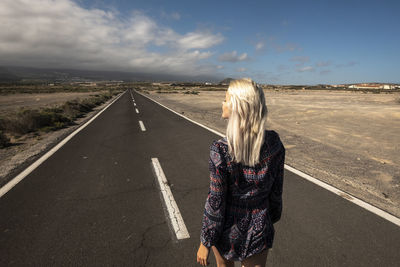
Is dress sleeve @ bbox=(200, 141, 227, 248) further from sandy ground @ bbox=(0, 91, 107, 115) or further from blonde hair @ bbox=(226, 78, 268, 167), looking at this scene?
sandy ground @ bbox=(0, 91, 107, 115)

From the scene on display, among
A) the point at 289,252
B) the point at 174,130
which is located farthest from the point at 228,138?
the point at 174,130

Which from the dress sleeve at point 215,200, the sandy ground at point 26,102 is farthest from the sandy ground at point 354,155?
the sandy ground at point 26,102

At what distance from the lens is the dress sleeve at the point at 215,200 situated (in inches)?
54.1

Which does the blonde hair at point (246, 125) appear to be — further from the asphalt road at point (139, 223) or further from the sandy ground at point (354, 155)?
the sandy ground at point (354, 155)

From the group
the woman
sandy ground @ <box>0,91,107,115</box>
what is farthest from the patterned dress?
sandy ground @ <box>0,91,107,115</box>

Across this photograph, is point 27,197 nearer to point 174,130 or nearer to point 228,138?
point 228,138

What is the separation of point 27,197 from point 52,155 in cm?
281

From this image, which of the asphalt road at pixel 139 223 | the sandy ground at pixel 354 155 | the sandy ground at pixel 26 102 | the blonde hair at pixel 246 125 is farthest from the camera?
the sandy ground at pixel 26 102

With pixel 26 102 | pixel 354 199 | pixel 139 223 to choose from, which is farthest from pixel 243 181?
pixel 26 102

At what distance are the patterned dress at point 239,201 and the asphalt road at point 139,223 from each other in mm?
1390

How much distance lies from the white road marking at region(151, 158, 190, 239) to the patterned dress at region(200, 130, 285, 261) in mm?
1708

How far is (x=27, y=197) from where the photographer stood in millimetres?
4035

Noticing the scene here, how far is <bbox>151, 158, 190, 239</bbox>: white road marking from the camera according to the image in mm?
3115

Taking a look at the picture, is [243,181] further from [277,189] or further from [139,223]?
[139,223]
